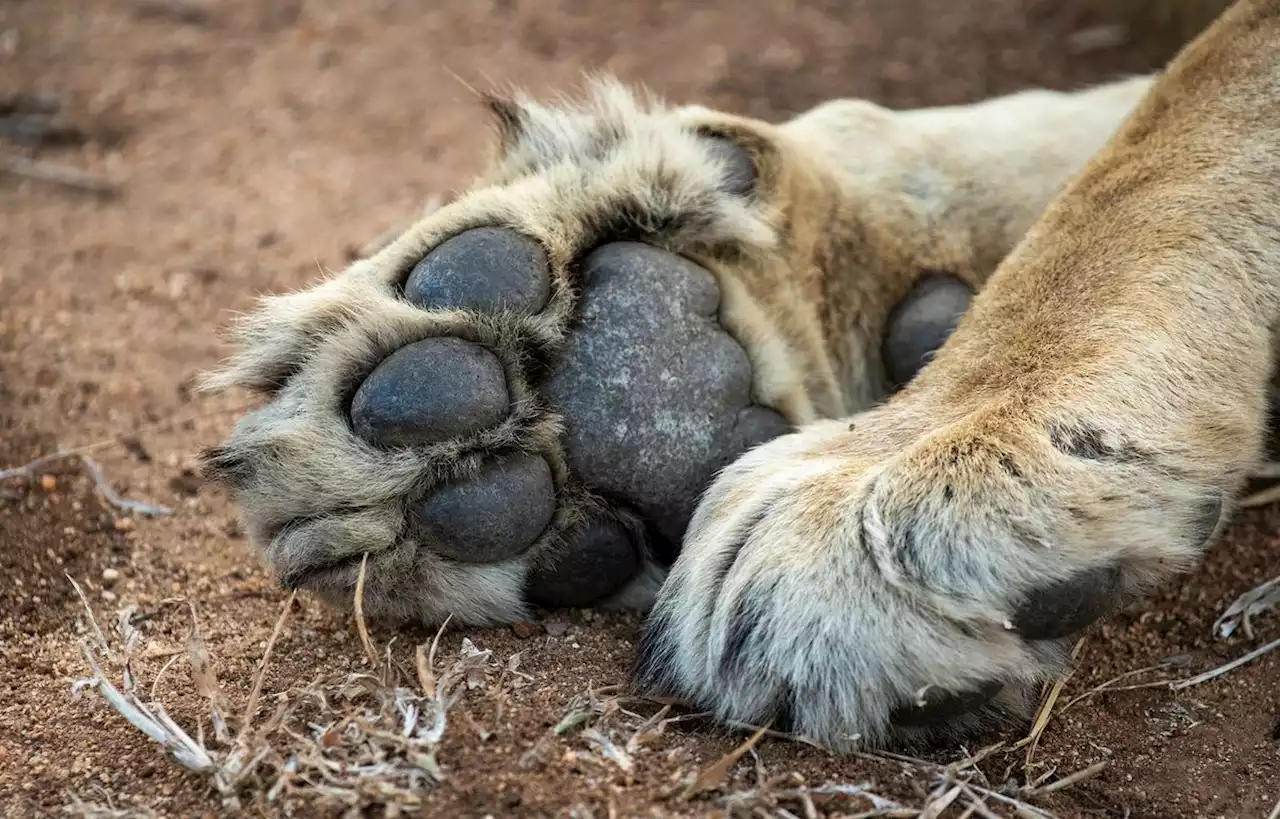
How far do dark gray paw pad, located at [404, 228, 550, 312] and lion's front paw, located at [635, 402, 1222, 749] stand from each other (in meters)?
0.40

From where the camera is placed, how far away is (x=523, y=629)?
162 cm

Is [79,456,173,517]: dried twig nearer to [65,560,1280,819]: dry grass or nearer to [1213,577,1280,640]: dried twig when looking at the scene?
[65,560,1280,819]: dry grass

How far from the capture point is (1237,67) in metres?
1.79

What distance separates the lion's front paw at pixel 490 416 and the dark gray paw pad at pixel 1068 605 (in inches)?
18.5

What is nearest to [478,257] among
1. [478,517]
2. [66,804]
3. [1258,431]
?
[478,517]

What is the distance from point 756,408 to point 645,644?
0.39 metres

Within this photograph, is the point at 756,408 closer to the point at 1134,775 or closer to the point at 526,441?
the point at 526,441

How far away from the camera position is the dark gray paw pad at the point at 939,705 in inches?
52.8

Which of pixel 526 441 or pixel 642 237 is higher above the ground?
pixel 642 237

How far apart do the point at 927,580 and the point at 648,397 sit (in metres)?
0.46

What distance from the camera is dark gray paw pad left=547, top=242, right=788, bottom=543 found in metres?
1.63

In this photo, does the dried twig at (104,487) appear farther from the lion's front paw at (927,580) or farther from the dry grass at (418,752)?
the lion's front paw at (927,580)

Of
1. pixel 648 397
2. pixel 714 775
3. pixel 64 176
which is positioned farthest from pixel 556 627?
pixel 64 176

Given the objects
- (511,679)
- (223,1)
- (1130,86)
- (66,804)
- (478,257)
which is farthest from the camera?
(223,1)
